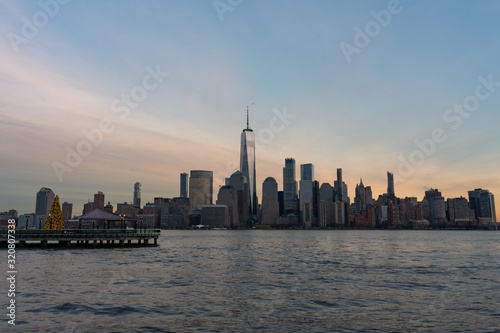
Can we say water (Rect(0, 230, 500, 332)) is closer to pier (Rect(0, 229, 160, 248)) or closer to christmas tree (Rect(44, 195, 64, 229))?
pier (Rect(0, 229, 160, 248))

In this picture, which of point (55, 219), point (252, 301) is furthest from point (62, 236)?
point (252, 301)

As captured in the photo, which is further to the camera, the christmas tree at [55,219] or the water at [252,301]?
the christmas tree at [55,219]

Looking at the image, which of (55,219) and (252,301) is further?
(55,219)

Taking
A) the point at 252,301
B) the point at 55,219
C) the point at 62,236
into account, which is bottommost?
the point at 252,301

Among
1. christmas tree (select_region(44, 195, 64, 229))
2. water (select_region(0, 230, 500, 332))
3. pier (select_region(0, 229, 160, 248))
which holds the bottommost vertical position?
water (select_region(0, 230, 500, 332))

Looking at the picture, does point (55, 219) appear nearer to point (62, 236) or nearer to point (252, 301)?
point (62, 236)

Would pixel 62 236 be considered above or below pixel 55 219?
below

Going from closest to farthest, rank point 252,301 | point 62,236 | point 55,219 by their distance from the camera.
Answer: point 252,301, point 62,236, point 55,219

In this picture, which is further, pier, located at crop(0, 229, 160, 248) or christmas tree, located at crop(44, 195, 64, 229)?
christmas tree, located at crop(44, 195, 64, 229)

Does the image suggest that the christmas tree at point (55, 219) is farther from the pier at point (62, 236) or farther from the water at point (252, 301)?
the water at point (252, 301)

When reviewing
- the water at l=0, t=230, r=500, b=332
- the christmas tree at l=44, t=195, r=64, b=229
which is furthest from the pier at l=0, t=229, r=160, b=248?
the water at l=0, t=230, r=500, b=332

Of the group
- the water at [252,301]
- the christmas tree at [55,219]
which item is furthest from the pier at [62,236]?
the water at [252,301]

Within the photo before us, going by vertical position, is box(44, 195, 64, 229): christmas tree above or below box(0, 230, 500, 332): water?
above

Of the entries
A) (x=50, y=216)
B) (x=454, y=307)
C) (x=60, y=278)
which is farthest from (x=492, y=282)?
(x=50, y=216)
